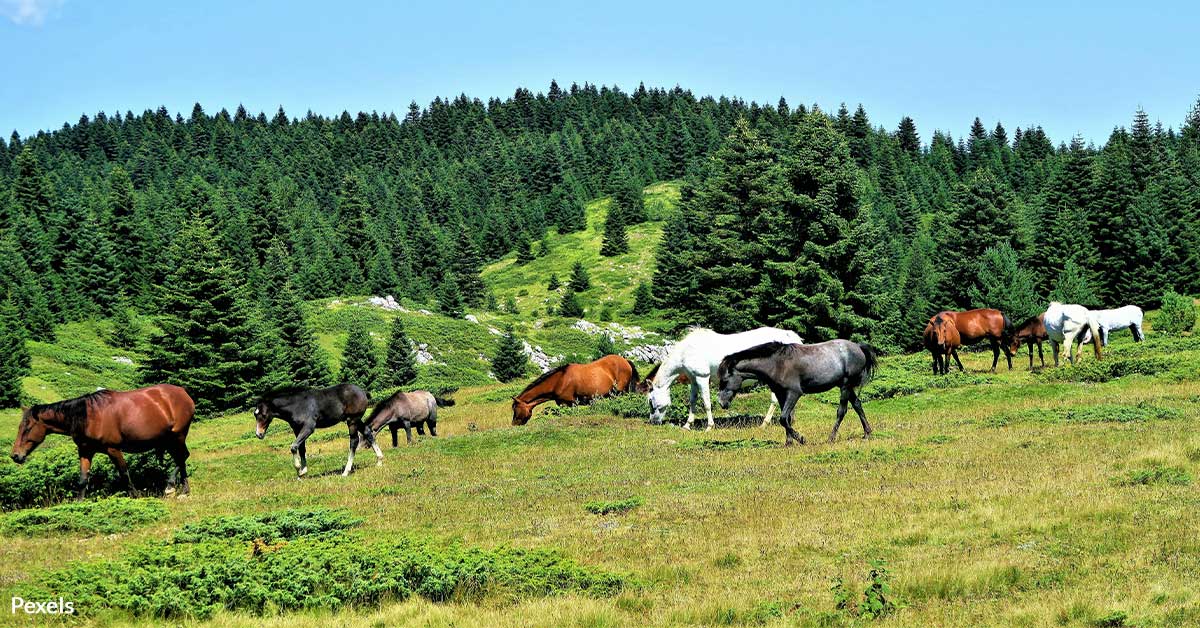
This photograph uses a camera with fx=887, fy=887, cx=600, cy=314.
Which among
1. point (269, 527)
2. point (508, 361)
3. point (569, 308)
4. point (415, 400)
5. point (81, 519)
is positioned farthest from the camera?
point (569, 308)

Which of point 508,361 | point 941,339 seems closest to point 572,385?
point 941,339

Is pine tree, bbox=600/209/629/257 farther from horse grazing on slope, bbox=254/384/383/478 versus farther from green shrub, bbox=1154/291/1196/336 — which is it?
horse grazing on slope, bbox=254/384/383/478

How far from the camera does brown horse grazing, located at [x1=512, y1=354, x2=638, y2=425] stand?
3188cm

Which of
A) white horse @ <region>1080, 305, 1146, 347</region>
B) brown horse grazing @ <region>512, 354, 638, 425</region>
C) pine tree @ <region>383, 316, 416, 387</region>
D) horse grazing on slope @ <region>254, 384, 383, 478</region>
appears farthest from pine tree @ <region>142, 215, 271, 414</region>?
white horse @ <region>1080, 305, 1146, 347</region>

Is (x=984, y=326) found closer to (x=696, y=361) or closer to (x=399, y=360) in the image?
(x=696, y=361)

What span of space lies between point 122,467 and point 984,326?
104ft

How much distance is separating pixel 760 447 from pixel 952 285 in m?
59.9

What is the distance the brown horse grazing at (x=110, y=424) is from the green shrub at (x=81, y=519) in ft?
5.80

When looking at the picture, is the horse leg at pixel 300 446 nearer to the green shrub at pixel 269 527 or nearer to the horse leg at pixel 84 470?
the horse leg at pixel 84 470

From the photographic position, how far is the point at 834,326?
42.8 meters

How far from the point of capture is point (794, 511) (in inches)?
533

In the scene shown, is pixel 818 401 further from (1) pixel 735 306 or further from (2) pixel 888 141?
(2) pixel 888 141

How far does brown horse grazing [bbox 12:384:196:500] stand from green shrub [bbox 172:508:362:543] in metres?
4.12

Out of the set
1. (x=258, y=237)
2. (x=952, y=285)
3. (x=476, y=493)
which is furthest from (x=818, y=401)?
(x=258, y=237)
